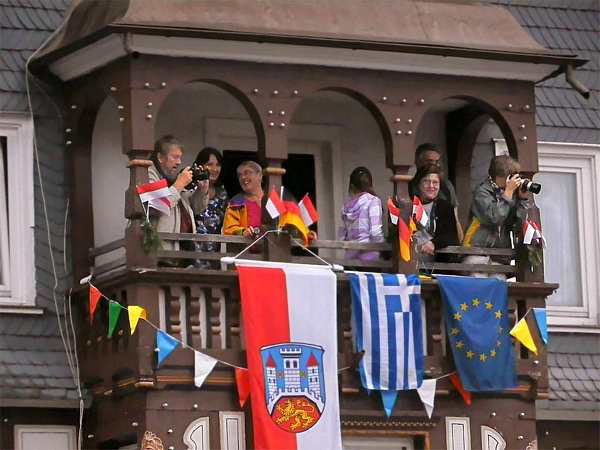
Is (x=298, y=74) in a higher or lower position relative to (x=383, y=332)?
higher

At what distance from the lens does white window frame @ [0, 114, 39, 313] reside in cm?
2400

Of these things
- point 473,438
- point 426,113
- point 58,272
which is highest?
point 426,113

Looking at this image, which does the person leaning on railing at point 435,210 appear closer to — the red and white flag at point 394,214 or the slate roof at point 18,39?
the red and white flag at point 394,214

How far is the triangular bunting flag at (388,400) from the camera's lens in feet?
77.4

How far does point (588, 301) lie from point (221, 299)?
15.9ft

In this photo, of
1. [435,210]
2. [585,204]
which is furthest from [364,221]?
[585,204]

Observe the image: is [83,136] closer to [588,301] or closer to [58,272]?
[58,272]

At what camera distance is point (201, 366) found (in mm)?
22875

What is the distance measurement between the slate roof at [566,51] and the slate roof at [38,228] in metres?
5.00

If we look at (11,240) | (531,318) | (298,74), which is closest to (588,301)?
(531,318)

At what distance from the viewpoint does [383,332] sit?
77.6ft

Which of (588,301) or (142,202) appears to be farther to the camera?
(588,301)

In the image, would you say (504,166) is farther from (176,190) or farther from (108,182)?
(108,182)

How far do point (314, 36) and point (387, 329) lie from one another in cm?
279
